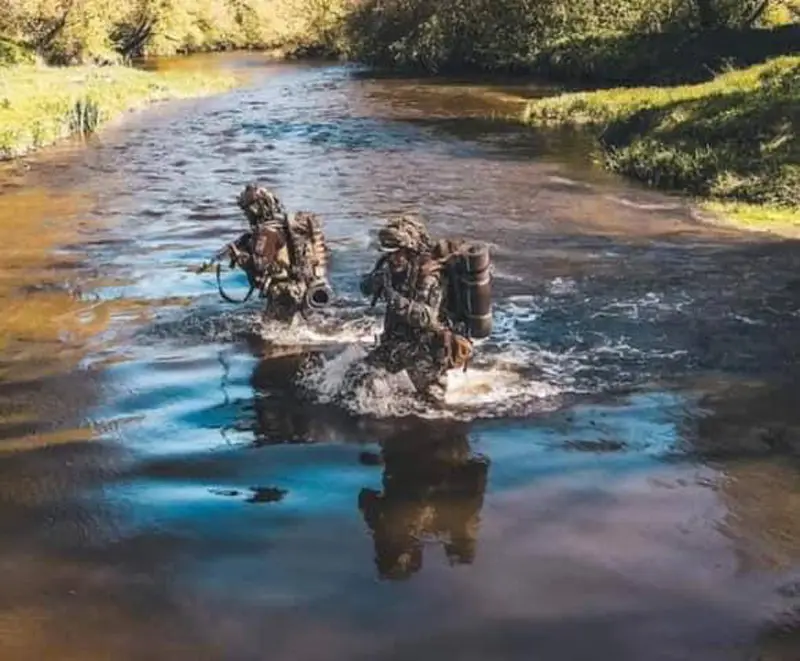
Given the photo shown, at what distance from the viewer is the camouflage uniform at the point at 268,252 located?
37.6 feet

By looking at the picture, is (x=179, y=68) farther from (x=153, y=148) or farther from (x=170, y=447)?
(x=170, y=447)

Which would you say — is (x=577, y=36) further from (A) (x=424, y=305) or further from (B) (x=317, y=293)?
(A) (x=424, y=305)

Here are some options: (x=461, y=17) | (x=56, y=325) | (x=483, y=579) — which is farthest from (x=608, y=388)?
(x=461, y=17)

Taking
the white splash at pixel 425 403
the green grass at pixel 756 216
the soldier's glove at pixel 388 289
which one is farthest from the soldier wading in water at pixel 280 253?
the green grass at pixel 756 216

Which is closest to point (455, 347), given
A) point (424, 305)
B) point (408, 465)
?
point (424, 305)

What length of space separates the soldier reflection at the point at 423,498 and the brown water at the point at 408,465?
0.02 metres

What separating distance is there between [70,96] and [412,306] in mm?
28552

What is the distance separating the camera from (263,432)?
9.27 m

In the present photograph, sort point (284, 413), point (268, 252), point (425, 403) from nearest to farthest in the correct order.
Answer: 1. point (425, 403)
2. point (284, 413)
3. point (268, 252)

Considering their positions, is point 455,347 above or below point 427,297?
below

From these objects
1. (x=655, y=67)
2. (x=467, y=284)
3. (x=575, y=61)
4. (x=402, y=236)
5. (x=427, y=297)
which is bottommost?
(x=427, y=297)

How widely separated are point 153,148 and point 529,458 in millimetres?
22444

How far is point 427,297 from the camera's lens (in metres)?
9.08

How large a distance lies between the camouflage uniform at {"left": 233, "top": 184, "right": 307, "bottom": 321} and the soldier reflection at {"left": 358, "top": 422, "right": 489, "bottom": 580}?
316 cm
